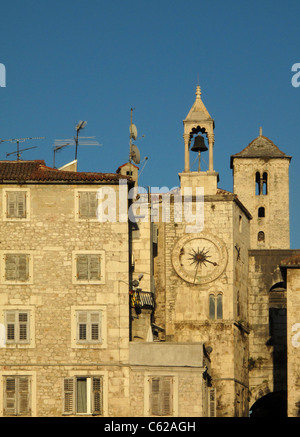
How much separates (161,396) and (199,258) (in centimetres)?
1641

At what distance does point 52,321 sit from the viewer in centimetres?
6562

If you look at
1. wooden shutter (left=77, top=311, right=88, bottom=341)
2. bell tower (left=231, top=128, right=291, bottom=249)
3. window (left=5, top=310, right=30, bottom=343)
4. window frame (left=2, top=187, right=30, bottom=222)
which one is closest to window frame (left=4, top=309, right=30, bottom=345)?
window (left=5, top=310, right=30, bottom=343)

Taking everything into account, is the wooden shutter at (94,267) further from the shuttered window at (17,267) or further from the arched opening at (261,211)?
the arched opening at (261,211)

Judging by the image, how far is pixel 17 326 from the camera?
6556 centimetres

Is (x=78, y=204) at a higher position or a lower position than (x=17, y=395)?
higher

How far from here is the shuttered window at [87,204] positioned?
66812 millimetres

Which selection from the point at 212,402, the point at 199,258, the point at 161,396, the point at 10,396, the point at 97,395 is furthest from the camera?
the point at 199,258

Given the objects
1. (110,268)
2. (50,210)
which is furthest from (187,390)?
(50,210)

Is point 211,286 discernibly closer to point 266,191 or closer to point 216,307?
point 216,307

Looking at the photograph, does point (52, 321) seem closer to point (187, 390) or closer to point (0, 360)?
point (0, 360)

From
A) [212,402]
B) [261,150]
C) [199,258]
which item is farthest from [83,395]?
[261,150]

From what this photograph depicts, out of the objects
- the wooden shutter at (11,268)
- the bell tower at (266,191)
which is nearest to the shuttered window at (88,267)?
the wooden shutter at (11,268)

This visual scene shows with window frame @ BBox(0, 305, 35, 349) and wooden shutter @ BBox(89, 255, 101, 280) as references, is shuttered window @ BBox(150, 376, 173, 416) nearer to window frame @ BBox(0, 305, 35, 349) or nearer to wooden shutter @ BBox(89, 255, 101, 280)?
wooden shutter @ BBox(89, 255, 101, 280)
